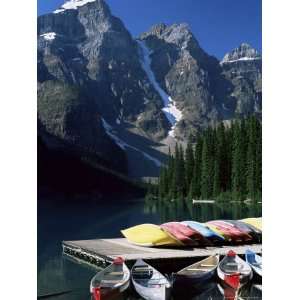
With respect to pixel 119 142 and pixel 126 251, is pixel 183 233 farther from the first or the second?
pixel 119 142

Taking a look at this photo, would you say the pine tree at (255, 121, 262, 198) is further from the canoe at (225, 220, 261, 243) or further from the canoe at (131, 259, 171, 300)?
the canoe at (131, 259, 171, 300)

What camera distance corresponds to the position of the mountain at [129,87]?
621 cm

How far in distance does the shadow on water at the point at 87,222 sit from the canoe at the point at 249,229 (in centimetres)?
8

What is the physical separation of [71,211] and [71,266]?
2.43 ft

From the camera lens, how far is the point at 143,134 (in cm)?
668

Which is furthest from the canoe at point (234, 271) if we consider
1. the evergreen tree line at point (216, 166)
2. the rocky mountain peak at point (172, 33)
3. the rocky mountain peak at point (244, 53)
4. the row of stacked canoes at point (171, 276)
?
the rocky mountain peak at point (172, 33)

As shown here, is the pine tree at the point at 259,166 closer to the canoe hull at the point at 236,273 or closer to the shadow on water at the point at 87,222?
the shadow on water at the point at 87,222

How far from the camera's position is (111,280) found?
5.71 metres

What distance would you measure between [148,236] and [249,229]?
0.94 metres

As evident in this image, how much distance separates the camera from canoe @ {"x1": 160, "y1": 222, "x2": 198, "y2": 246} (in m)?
6.23

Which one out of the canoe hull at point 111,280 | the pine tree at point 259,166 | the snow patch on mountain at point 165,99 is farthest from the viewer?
the snow patch on mountain at point 165,99

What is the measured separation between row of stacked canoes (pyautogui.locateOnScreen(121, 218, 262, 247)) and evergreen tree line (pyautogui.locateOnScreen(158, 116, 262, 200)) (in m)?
0.30

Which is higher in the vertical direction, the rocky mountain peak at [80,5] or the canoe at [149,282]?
the rocky mountain peak at [80,5]
